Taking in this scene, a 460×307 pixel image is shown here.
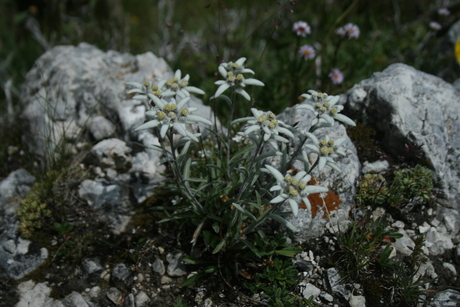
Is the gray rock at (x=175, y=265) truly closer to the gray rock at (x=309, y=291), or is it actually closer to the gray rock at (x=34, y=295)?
the gray rock at (x=34, y=295)

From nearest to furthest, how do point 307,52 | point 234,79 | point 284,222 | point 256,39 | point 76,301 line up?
point 284,222 < point 234,79 < point 76,301 < point 307,52 < point 256,39

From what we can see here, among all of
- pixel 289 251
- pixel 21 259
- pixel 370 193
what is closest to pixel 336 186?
pixel 370 193

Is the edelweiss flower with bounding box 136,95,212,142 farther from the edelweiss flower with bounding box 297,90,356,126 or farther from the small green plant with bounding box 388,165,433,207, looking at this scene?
the small green plant with bounding box 388,165,433,207

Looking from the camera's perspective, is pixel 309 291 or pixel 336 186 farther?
pixel 336 186

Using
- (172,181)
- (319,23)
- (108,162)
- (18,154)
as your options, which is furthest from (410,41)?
(18,154)

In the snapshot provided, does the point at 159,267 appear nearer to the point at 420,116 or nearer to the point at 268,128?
the point at 268,128

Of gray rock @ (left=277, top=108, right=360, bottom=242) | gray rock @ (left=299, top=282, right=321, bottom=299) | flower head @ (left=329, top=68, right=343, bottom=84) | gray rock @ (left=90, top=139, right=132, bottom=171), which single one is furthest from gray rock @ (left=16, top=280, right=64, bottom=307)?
flower head @ (left=329, top=68, right=343, bottom=84)

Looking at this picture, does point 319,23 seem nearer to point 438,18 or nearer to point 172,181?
point 438,18

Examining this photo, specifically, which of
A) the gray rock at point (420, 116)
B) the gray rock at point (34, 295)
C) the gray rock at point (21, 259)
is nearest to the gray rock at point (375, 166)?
the gray rock at point (420, 116)
